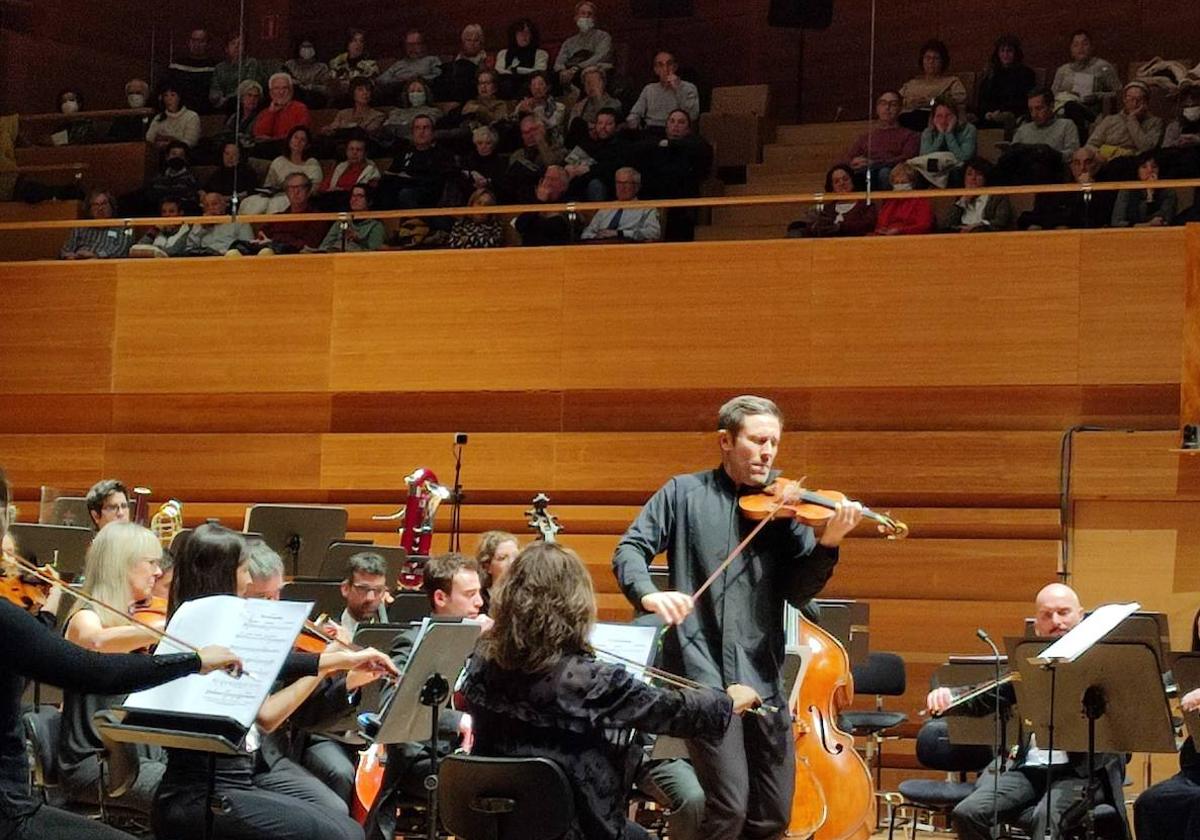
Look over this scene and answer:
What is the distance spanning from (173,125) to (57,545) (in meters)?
4.74

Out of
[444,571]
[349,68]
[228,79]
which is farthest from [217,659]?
[228,79]

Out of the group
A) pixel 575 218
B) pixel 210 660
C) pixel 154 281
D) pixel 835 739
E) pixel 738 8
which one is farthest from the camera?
pixel 738 8

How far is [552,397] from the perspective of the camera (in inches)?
378

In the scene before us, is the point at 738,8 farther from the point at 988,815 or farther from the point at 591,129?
the point at 988,815

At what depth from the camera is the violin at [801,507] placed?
180 inches

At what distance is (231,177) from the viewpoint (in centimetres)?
1098

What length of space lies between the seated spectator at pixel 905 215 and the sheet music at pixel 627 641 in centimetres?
495

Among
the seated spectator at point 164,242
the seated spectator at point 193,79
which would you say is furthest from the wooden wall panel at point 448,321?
the seated spectator at point 193,79

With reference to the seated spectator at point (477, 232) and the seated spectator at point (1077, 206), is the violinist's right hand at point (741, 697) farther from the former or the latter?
the seated spectator at point (477, 232)

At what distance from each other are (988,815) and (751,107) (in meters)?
6.09

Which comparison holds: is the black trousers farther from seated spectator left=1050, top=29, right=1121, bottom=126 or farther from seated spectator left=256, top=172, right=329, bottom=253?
seated spectator left=256, top=172, right=329, bottom=253

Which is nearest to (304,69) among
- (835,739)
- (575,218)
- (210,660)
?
(575,218)

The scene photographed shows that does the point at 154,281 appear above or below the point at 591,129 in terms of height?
below

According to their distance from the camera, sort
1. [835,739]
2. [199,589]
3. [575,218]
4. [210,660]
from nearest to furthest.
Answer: [210,660] → [199,589] → [835,739] → [575,218]
